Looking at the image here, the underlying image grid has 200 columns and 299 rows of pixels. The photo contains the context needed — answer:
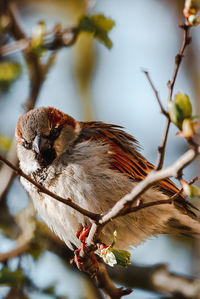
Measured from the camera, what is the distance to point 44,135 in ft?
13.9

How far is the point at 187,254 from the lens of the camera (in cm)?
625

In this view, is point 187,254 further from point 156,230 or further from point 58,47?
point 58,47

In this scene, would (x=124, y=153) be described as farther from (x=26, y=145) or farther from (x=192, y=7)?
(x=192, y=7)

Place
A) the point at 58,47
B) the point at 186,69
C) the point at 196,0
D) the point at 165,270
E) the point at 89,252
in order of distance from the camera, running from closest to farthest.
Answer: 1. the point at 196,0
2. the point at 89,252
3. the point at 58,47
4. the point at 165,270
5. the point at 186,69

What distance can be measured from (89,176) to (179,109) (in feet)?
6.05

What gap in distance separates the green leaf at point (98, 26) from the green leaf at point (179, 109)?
2.01 m

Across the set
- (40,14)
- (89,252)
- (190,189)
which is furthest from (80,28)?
(40,14)

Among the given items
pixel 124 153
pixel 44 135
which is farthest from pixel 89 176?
pixel 44 135

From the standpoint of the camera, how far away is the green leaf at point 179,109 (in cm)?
204

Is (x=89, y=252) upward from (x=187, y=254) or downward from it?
upward

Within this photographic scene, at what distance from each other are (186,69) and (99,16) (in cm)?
343

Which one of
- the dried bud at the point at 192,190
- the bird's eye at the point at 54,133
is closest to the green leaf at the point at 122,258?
the dried bud at the point at 192,190

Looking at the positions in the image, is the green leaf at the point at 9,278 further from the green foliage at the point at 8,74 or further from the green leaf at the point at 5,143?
the green foliage at the point at 8,74

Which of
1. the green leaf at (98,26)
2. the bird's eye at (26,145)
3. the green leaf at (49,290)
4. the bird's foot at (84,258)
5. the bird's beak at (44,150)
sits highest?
the green leaf at (98,26)
